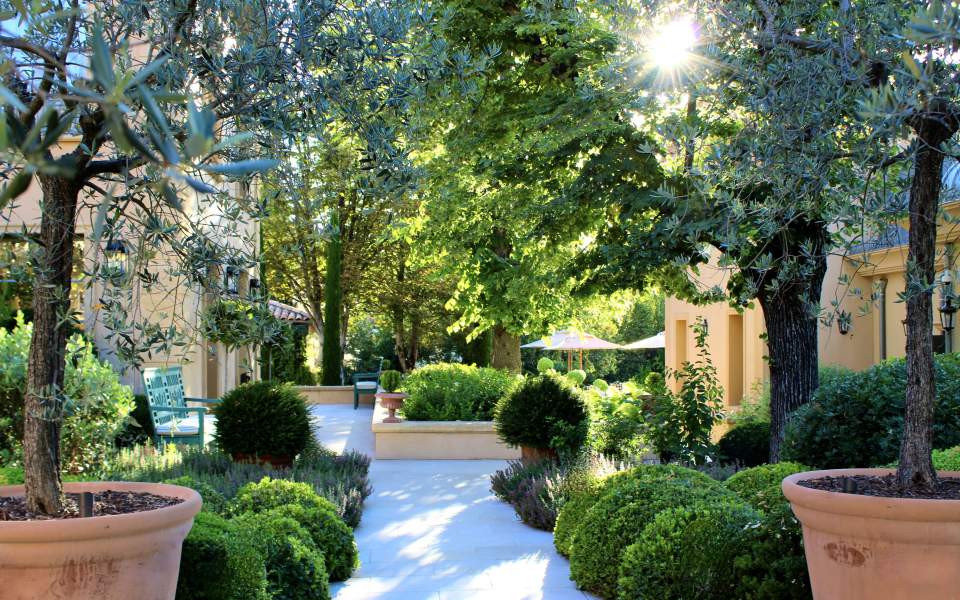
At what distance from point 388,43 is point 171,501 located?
237cm

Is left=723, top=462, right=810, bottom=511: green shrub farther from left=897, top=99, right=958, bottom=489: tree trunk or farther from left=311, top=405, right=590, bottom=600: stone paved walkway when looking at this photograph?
left=897, top=99, right=958, bottom=489: tree trunk

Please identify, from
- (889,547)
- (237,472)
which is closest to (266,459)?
(237,472)

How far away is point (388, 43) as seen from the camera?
4289 millimetres

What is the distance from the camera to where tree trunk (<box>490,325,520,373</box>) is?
74.1ft

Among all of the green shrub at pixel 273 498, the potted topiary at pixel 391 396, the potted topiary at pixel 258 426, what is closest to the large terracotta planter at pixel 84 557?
the green shrub at pixel 273 498

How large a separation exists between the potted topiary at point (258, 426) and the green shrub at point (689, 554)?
5405 millimetres

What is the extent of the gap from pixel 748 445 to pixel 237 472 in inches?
248

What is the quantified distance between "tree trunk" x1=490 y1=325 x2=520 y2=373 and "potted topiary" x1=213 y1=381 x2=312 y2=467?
1288cm

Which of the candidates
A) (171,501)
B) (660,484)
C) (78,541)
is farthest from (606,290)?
(78,541)

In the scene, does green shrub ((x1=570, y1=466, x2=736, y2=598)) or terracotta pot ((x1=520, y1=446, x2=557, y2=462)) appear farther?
terracotta pot ((x1=520, y1=446, x2=557, y2=462))

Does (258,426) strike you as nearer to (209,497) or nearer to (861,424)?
(209,497)

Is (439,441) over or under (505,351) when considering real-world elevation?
under

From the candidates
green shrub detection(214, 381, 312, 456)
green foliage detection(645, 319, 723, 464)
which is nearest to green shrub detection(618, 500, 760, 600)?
green foliage detection(645, 319, 723, 464)

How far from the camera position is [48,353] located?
3.55 meters
